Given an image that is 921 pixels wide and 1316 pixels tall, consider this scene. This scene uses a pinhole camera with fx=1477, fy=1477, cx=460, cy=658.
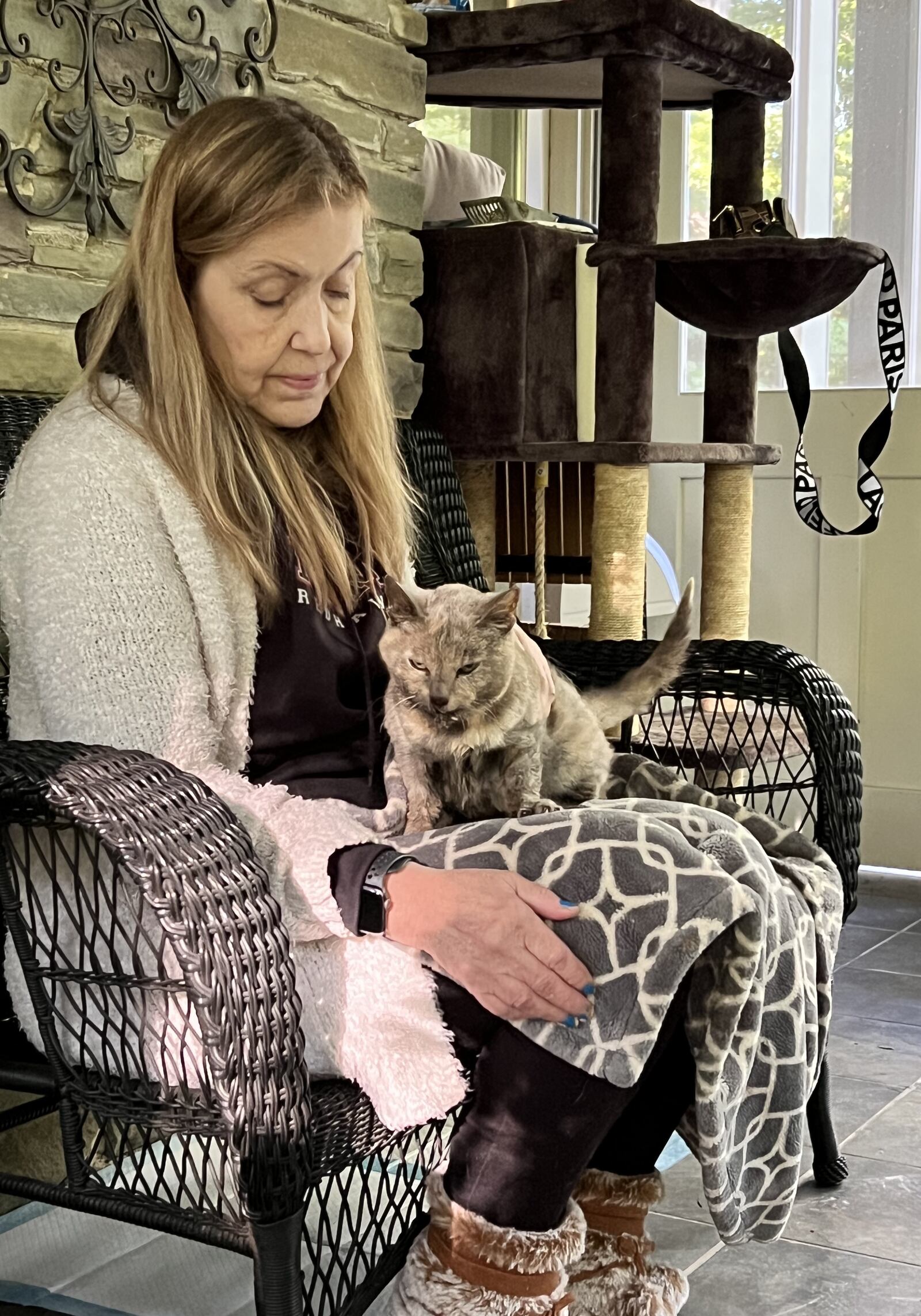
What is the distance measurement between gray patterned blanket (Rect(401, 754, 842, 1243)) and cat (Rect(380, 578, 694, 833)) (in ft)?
0.33

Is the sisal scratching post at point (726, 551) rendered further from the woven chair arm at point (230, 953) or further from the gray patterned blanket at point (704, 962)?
the woven chair arm at point (230, 953)

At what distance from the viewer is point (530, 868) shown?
1.30 m

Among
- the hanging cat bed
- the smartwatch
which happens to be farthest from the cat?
the hanging cat bed

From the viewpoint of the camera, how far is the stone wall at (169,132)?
1.77 meters

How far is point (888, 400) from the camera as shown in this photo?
2.87 metres

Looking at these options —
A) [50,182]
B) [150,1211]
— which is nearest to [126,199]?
[50,182]

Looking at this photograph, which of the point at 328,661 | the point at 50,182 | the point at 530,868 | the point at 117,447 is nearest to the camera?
the point at 530,868

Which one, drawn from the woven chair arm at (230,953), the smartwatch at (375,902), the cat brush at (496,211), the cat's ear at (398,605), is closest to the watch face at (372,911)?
the smartwatch at (375,902)

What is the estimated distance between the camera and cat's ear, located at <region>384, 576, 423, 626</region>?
1447 millimetres

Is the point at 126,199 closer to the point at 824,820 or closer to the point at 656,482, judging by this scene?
the point at 824,820

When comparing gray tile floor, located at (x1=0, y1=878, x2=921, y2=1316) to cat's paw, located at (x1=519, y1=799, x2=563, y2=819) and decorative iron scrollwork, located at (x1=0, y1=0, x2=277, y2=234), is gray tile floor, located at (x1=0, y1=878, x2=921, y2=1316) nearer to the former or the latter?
cat's paw, located at (x1=519, y1=799, x2=563, y2=819)

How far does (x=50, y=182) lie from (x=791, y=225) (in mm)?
1341

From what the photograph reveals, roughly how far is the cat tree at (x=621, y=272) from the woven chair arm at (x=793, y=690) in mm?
464

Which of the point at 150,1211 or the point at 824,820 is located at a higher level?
the point at 824,820
